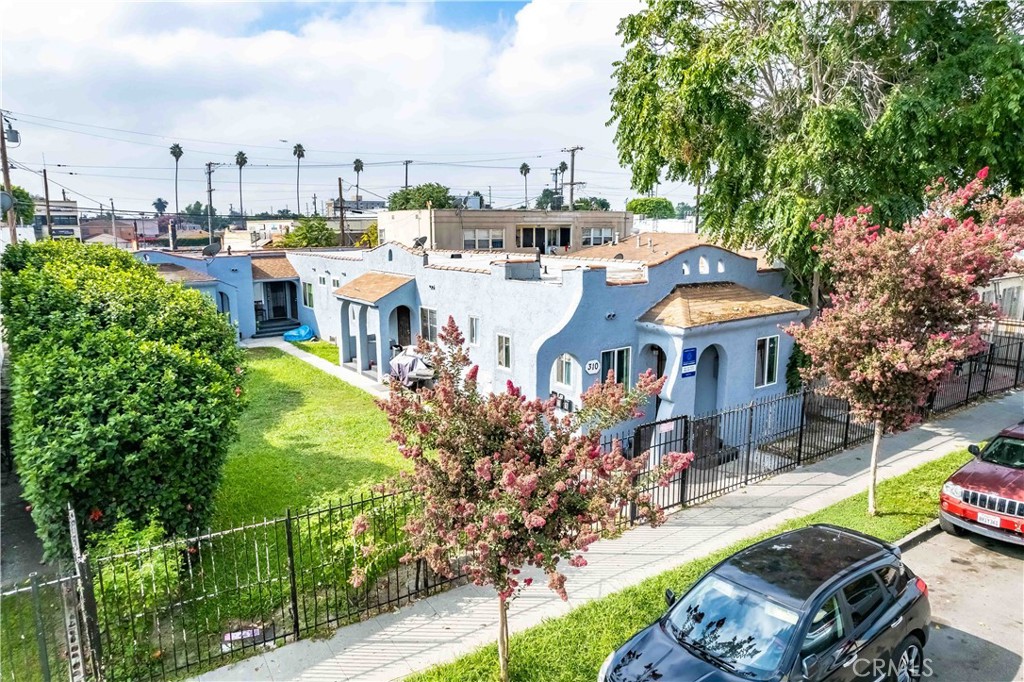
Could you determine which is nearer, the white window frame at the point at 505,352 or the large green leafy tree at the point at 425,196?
the white window frame at the point at 505,352

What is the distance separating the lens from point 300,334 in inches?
1179

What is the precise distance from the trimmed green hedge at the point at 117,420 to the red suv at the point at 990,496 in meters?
11.6

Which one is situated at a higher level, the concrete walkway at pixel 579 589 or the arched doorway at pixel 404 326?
the arched doorway at pixel 404 326

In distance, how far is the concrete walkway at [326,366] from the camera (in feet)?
70.4

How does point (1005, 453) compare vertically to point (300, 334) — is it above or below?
above

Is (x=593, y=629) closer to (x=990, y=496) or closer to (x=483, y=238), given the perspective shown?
(x=990, y=496)

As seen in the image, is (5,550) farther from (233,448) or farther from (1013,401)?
(1013,401)

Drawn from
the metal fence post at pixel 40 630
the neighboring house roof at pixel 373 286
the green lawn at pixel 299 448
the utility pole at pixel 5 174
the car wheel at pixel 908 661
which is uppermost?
the utility pole at pixel 5 174

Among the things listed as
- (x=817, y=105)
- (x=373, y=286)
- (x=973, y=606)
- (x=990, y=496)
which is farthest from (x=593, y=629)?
(x=373, y=286)

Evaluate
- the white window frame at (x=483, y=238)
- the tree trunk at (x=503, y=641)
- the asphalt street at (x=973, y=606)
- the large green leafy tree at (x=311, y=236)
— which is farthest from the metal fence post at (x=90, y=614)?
the large green leafy tree at (x=311, y=236)

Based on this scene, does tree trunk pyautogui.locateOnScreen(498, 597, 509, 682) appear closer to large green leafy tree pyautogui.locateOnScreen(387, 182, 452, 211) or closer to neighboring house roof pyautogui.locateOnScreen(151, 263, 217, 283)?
neighboring house roof pyautogui.locateOnScreen(151, 263, 217, 283)

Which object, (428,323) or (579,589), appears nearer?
(579,589)

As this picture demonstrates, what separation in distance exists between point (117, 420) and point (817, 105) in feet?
55.7

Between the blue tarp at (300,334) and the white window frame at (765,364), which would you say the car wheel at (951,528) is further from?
the blue tarp at (300,334)
